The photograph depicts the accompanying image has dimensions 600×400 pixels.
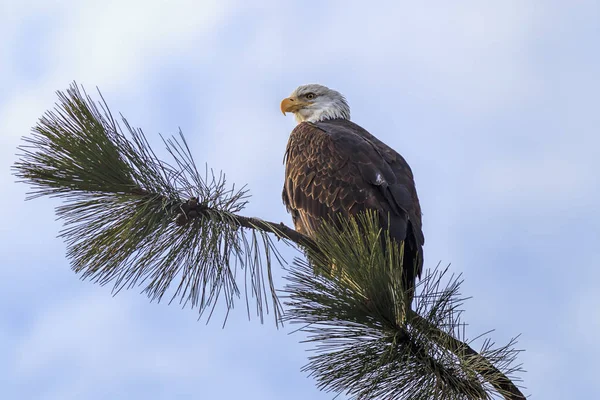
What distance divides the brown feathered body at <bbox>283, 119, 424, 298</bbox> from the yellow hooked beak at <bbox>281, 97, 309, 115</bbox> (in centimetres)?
119

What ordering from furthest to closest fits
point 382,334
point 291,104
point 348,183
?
point 291,104 < point 348,183 < point 382,334

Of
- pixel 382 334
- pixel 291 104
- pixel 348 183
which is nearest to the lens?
pixel 382 334

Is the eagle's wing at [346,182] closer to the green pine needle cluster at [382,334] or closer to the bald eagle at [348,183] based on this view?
the bald eagle at [348,183]

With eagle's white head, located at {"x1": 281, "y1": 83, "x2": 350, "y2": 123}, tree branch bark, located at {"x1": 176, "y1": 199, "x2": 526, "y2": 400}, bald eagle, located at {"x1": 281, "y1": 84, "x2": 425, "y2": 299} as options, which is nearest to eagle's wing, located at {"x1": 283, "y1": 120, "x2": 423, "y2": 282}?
bald eagle, located at {"x1": 281, "y1": 84, "x2": 425, "y2": 299}

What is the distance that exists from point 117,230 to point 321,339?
3.33ft

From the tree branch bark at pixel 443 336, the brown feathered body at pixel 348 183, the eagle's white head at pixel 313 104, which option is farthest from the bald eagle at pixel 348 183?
the tree branch bark at pixel 443 336

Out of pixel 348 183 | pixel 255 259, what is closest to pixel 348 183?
pixel 348 183

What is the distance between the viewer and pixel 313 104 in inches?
292

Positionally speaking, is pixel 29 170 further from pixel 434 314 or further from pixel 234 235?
pixel 434 314

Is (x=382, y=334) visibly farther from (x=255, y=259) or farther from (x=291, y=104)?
(x=291, y=104)

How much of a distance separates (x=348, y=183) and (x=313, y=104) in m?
2.22

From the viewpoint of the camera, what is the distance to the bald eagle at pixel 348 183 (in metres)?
5.05

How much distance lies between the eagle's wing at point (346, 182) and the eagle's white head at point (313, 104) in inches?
47.7

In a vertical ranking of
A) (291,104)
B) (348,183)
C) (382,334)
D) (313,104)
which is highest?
(313,104)
